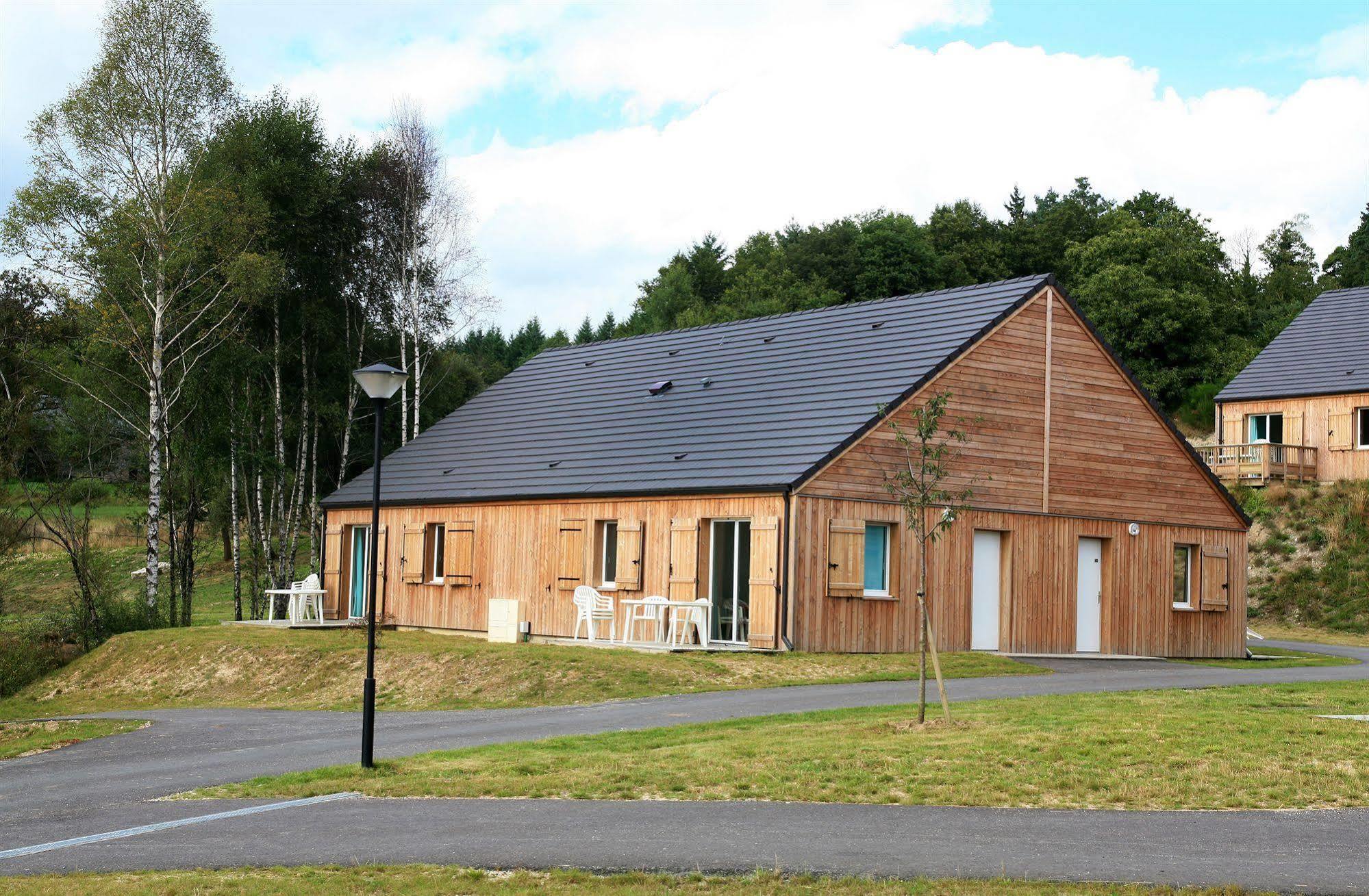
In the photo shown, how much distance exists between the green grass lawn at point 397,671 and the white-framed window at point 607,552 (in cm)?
Result: 269

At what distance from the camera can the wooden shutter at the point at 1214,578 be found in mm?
28172

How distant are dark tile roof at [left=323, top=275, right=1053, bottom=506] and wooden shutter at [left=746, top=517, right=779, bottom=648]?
0.74 metres

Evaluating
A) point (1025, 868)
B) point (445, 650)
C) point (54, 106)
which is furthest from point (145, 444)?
point (1025, 868)

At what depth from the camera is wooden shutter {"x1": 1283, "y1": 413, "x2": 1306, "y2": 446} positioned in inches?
1710

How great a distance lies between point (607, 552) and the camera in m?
26.4

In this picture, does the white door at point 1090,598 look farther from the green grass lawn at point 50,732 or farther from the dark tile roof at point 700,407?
the green grass lawn at point 50,732

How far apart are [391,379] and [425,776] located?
3.87 m

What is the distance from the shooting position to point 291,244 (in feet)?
117

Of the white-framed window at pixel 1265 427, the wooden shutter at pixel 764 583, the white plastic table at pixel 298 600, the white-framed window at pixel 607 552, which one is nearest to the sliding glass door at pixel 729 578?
the wooden shutter at pixel 764 583

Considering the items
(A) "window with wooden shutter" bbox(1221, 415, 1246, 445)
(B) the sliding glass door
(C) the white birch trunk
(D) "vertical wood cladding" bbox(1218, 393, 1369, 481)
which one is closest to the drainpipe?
(B) the sliding glass door

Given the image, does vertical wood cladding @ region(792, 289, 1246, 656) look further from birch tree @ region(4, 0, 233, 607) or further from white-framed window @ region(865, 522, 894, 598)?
birch tree @ region(4, 0, 233, 607)

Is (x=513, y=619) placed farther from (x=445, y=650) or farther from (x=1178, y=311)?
(x=1178, y=311)

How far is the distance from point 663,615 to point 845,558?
333 centimetres

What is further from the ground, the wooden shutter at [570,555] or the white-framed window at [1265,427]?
the white-framed window at [1265,427]
